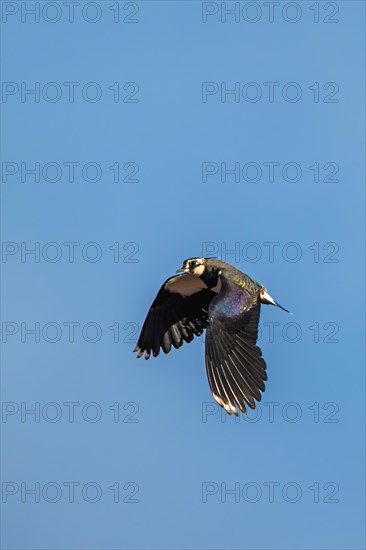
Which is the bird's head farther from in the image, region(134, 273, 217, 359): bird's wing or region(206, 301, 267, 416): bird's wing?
region(206, 301, 267, 416): bird's wing

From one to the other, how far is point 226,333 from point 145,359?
2.80 m

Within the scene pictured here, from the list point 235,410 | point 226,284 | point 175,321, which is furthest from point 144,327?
point 235,410

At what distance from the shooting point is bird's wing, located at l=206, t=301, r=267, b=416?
1420cm

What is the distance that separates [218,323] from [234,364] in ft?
1.96

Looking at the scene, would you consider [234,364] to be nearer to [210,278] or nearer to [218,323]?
[218,323]

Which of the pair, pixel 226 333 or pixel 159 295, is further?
pixel 159 295

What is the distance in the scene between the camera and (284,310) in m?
15.7

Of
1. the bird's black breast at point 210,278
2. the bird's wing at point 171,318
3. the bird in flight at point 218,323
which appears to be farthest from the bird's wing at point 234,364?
the bird's wing at point 171,318

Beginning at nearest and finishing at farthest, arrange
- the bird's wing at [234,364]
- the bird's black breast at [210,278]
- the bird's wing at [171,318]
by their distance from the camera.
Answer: the bird's wing at [234,364], the bird's black breast at [210,278], the bird's wing at [171,318]

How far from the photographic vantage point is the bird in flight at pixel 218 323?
563 inches

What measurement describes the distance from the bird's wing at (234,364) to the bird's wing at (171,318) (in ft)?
7.52

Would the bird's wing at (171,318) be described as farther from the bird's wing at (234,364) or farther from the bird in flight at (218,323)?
the bird's wing at (234,364)

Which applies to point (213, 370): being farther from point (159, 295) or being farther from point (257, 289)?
point (159, 295)

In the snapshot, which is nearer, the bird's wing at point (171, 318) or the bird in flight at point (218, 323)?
the bird in flight at point (218, 323)
